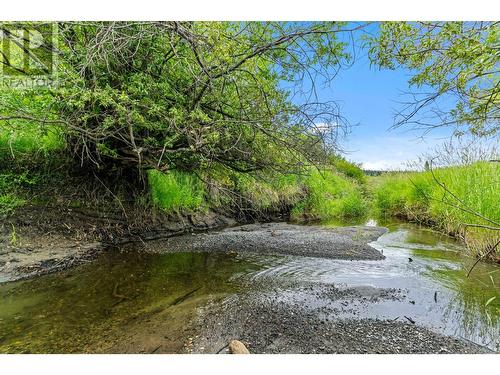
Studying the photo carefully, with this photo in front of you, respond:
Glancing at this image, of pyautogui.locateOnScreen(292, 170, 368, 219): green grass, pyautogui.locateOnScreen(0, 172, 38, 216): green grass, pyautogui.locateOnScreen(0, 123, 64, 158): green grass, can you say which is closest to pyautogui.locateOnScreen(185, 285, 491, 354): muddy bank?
pyautogui.locateOnScreen(0, 172, 38, 216): green grass

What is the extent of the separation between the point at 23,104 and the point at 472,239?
278 inches

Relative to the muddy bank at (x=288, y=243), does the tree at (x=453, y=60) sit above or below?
above

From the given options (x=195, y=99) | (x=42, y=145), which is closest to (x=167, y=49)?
(x=195, y=99)

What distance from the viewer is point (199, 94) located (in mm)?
4336

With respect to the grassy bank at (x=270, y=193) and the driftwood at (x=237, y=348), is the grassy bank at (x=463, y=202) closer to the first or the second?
the driftwood at (x=237, y=348)

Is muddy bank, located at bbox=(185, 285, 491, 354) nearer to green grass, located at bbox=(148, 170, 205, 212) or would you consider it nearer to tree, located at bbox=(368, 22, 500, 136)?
tree, located at bbox=(368, 22, 500, 136)

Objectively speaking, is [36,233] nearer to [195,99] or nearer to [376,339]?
[195,99]

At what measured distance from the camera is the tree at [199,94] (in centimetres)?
365

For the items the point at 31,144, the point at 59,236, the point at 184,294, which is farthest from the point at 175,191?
the point at 184,294

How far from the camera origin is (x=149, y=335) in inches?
106

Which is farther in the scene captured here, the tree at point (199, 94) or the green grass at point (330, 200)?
the green grass at point (330, 200)

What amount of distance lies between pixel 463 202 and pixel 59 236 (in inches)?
223

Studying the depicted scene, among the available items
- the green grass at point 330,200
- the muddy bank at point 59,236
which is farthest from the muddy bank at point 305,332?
the green grass at point 330,200

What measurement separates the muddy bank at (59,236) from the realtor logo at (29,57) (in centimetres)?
218
